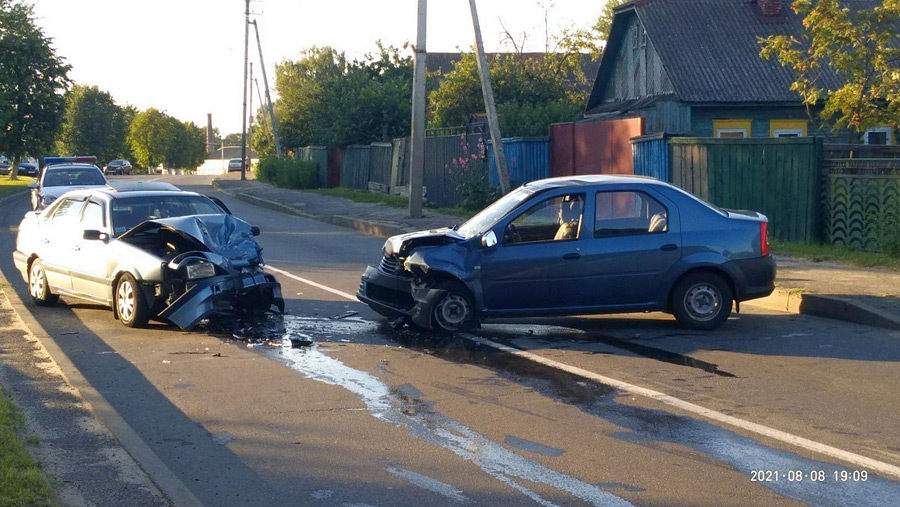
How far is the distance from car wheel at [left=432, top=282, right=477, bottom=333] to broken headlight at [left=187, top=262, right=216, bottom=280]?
227 centimetres

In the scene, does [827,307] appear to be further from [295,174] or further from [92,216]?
[295,174]

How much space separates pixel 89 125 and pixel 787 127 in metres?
73.6

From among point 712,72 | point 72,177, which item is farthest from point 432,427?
point 712,72

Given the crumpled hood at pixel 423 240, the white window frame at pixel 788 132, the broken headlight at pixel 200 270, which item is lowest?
the broken headlight at pixel 200 270

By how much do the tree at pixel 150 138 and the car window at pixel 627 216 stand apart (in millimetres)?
116669

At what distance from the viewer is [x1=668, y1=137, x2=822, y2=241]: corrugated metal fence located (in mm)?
16500

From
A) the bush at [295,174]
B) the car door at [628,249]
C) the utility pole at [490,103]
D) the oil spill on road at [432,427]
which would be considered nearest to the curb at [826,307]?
the car door at [628,249]

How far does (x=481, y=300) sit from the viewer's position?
9781 millimetres

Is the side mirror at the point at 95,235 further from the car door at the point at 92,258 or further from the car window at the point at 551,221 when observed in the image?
the car window at the point at 551,221

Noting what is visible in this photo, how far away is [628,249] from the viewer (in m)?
9.92

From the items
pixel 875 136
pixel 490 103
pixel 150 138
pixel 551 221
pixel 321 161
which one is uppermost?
pixel 150 138

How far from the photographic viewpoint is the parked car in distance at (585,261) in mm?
9805

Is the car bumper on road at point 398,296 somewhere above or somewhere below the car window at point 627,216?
below

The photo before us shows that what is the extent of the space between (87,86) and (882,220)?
Answer: 8643 cm
